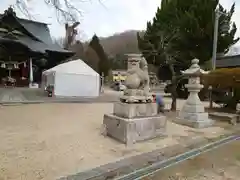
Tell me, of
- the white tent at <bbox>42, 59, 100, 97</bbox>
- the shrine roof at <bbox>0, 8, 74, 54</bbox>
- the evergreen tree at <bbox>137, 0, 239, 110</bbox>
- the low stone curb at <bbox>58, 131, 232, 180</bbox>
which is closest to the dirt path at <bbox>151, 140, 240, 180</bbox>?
the low stone curb at <bbox>58, 131, 232, 180</bbox>

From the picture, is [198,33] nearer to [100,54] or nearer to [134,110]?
[134,110]

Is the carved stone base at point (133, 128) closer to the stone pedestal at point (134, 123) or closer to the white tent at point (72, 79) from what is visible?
the stone pedestal at point (134, 123)

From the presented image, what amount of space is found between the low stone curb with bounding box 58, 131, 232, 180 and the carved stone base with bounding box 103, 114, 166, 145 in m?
0.66

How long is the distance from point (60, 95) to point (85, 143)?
37.6 feet

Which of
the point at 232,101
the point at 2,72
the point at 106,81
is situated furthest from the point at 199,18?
the point at 106,81

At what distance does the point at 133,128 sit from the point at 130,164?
4.18ft

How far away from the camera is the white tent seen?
15678 mm

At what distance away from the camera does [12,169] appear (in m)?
3.44

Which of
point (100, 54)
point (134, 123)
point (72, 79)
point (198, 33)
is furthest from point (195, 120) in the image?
point (100, 54)

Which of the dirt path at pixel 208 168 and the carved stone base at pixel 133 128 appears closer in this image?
the dirt path at pixel 208 168

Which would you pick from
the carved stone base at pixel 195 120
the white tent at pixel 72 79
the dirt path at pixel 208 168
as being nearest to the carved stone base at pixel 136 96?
the dirt path at pixel 208 168

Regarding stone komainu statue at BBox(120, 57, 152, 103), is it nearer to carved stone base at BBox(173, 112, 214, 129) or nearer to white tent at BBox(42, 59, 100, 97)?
carved stone base at BBox(173, 112, 214, 129)

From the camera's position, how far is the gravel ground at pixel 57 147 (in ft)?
11.5

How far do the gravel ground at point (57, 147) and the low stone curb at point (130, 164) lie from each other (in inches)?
8.0
